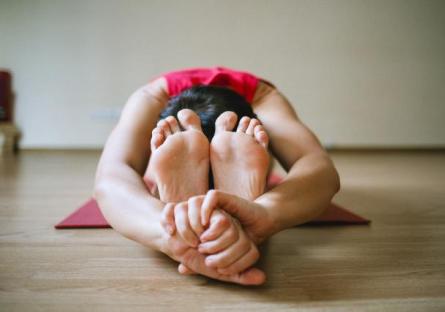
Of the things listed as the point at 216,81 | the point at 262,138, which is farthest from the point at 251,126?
the point at 216,81

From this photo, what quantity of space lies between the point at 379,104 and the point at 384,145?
339 mm

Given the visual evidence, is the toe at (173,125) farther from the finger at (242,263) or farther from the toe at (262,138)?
the finger at (242,263)

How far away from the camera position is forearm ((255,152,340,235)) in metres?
0.65

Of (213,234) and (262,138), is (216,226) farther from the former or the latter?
(262,138)

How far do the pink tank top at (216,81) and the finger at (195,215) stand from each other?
0.64 m

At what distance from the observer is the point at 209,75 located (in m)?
1.15

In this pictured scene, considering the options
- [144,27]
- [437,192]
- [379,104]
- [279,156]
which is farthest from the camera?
[379,104]

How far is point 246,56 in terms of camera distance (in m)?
2.78

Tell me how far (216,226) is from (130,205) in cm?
25

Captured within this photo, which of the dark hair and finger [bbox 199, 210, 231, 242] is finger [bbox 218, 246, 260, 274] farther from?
the dark hair

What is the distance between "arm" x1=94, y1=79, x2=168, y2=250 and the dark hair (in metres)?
0.10

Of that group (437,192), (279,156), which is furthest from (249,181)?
(437,192)

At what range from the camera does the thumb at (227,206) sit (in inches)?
20.6

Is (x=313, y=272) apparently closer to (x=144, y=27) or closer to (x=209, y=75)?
(x=209, y=75)
